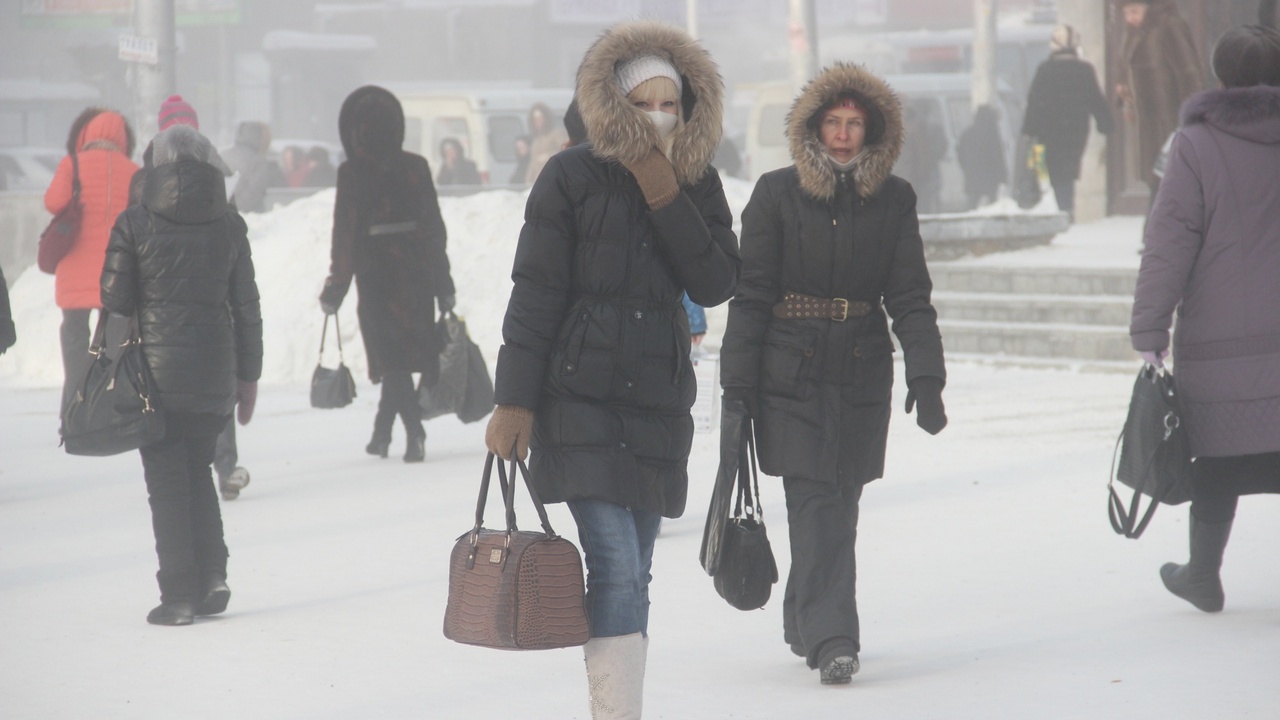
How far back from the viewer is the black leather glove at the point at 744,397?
4.66 metres

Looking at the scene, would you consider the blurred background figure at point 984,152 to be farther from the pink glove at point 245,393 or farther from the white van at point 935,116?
the pink glove at point 245,393

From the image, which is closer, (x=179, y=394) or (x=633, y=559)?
(x=633, y=559)

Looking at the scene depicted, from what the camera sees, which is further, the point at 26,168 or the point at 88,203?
the point at 26,168

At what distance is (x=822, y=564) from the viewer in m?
4.66

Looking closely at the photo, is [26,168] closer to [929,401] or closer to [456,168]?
[456,168]

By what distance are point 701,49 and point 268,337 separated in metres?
10.00

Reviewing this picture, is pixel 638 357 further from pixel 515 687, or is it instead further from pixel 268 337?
pixel 268 337

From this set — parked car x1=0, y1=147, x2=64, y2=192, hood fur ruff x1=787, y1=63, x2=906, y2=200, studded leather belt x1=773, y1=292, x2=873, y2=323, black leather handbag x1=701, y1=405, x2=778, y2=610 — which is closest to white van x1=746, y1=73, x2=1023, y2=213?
parked car x1=0, y1=147, x2=64, y2=192

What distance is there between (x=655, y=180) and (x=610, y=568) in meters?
0.81

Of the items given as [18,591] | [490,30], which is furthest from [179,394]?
[490,30]

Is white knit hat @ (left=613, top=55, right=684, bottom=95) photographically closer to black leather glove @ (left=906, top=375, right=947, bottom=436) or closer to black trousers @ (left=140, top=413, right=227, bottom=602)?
black leather glove @ (left=906, top=375, right=947, bottom=436)

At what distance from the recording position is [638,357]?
3.64 meters

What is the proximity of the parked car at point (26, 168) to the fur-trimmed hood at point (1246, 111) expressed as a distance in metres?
24.1

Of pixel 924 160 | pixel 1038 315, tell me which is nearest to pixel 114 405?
A: pixel 1038 315
